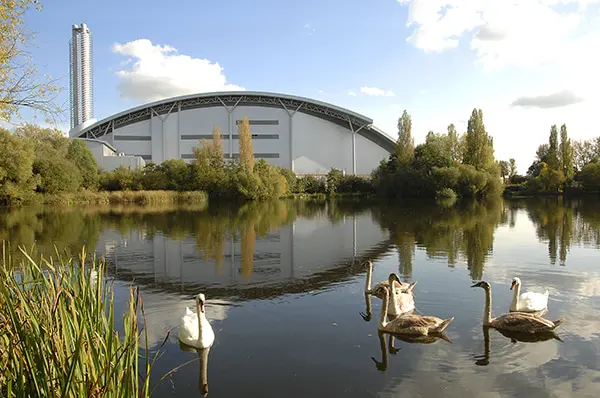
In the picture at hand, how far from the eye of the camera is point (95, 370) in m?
3.31

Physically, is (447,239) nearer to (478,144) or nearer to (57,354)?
(57,354)

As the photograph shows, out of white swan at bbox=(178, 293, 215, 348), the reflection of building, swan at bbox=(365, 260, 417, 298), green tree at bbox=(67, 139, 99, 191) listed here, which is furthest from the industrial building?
white swan at bbox=(178, 293, 215, 348)

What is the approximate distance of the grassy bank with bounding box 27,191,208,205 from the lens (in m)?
47.8

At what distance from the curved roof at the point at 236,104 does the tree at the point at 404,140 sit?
13.1 m

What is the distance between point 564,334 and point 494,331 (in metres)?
1.16

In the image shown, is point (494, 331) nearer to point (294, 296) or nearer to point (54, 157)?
point (294, 296)

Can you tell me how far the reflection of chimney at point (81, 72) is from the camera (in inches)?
3617

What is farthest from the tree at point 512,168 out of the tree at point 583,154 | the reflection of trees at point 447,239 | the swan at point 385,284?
the swan at point 385,284

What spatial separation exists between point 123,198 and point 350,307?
50903 millimetres

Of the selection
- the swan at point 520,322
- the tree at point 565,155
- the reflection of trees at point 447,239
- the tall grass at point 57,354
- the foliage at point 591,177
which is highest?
the tree at point 565,155

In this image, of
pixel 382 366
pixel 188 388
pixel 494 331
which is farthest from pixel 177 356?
pixel 494 331

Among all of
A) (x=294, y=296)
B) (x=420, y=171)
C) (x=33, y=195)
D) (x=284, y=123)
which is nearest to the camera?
(x=294, y=296)

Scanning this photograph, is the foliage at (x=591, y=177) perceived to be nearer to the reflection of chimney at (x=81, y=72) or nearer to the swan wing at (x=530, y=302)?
the swan wing at (x=530, y=302)

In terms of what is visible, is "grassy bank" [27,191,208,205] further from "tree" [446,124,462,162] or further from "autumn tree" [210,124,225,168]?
"tree" [446,124,462,162]
